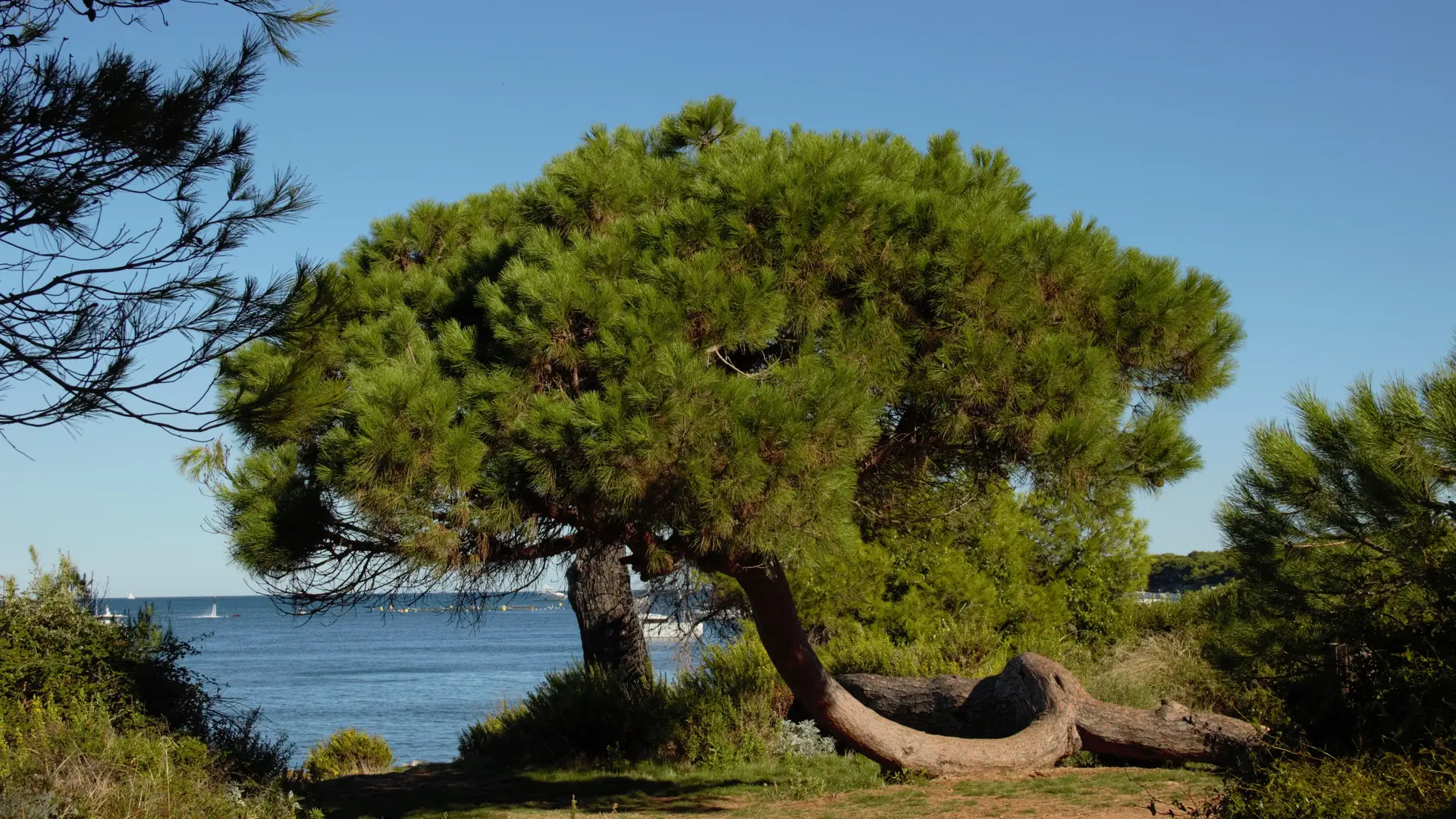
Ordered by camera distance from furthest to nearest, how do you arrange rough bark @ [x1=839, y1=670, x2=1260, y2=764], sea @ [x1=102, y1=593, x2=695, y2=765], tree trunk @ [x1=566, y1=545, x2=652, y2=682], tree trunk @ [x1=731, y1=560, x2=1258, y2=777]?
sea @ [x1=102, y1=593, x2=695, y2=765], tree trunk @ [x1=566, y1=545, x2=652, y2=682], rough bark @ [x1=839, y1=670, x2=1260, y2=764], tree trunk @ [x1=731, y1=560, x2=1258, y2=777]

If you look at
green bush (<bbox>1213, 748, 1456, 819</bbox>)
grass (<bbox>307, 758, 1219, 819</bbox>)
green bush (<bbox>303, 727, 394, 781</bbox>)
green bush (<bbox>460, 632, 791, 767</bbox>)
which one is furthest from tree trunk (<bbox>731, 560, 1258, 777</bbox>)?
green bush (<bbox>303, 727, 394, 781</bbox>)

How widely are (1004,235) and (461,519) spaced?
152 inches

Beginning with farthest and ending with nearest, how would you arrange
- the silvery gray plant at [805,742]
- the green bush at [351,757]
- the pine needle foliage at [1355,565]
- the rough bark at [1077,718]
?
the green bush at [351,757]
the silvery gray plant at [805,742]
the rough bark at [1077,718]
the pine needle foliage at [1355,565]

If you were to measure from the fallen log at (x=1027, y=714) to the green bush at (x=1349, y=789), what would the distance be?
3545 mm

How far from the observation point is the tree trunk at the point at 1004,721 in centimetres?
912

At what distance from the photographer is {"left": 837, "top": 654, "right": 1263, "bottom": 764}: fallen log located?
9680 mm

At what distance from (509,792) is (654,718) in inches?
66.1

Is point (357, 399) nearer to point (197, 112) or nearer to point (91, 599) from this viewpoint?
point (197, 112)

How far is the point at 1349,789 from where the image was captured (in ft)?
16.2

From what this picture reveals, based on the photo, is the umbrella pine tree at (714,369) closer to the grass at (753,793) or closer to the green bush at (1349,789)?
the grass at (753,793)

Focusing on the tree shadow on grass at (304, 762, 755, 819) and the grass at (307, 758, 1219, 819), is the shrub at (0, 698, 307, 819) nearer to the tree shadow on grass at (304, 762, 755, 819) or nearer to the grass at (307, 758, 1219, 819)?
the tree shadow on grass at (304, 762, 755, 819)

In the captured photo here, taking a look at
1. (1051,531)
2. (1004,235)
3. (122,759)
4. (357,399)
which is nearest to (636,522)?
(357,399)

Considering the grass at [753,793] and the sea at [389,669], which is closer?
the grass at [753,793]

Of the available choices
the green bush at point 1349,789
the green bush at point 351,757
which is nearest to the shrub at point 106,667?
the green bush at point 351,757
